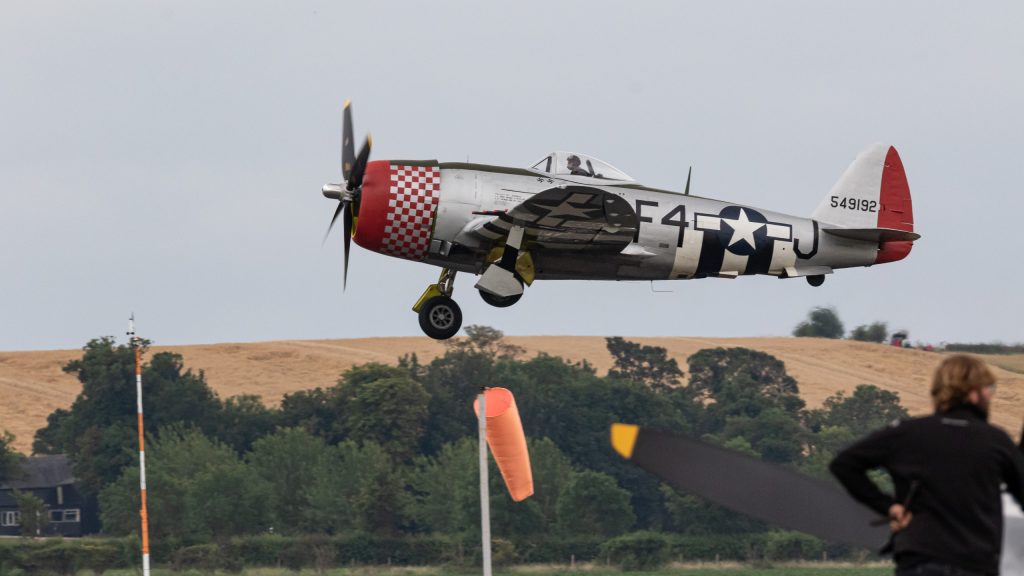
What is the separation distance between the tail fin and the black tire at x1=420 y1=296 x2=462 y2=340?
5879 mm

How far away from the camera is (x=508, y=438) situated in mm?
17438

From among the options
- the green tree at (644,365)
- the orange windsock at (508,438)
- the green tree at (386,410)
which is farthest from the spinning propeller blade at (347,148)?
the green tree at (644,365)

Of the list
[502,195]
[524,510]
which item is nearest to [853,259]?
[502,195]

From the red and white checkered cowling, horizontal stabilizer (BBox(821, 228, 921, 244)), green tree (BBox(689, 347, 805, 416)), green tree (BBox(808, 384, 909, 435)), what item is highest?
the red and white checkered cowling

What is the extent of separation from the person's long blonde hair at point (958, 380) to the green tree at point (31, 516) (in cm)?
4925

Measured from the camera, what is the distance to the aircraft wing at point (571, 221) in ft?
64.0

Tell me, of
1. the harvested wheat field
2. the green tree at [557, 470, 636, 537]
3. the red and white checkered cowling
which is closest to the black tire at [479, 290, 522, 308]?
the red and white checkered cowling

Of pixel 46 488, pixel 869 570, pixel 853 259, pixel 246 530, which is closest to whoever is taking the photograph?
pixel 853 259

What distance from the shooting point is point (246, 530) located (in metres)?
49.2

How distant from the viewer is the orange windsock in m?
17.0

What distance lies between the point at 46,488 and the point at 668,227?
146ft

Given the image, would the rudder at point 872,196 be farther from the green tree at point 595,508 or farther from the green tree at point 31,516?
the green tree at point 31,516

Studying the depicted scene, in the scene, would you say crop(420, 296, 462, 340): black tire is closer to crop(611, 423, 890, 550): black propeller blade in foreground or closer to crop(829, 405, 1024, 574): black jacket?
crop(611, 423, 890, 550): black propeller blade in foreground

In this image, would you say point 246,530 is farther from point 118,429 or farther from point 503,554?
point 118,429
